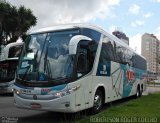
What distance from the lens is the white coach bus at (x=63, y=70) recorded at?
1086 centimetres

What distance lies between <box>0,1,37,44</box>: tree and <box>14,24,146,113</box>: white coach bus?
21349 mm

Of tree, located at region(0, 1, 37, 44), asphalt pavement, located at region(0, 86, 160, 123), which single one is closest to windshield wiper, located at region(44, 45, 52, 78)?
asphalt pavement, located at region(0, 86, 160, 123)

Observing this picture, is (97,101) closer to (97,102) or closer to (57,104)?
(97,102)

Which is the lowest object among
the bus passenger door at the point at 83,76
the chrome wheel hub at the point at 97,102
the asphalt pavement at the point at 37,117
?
the asphalt pavement at the point at 37,117

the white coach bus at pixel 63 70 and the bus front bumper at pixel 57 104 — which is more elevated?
the white coach bus at pixel 63 70

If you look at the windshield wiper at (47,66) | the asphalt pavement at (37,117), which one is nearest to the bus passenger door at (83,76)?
the asphalt pavement at (37,117)

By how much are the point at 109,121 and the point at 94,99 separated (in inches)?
102

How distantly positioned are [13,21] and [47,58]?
2423cm

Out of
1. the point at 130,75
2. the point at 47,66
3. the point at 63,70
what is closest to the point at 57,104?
the point at 63,70

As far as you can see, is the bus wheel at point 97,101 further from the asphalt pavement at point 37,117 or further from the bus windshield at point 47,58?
the bus windshield at point 47,58

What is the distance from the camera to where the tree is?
3350 cm

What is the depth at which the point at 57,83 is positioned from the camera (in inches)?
428

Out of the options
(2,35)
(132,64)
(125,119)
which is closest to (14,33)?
(2,35)

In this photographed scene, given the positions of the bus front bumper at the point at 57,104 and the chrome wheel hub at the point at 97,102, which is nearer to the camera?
the bus front bumper at the point at 57,104
